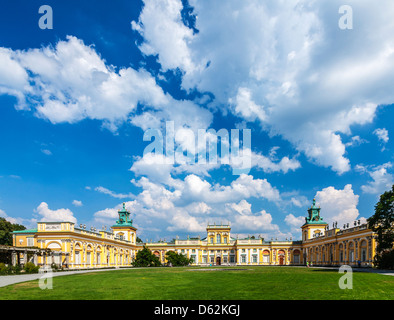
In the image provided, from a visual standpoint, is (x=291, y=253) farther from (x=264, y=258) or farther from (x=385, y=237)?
(x=385, y=237)

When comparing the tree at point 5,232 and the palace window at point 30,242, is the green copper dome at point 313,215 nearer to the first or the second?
the palace window at point 30,242

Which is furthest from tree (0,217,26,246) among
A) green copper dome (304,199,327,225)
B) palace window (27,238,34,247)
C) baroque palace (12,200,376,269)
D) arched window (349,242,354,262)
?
green copper dome (304,199,327,225)

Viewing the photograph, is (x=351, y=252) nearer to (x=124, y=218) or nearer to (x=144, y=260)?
(x=144, y=260)

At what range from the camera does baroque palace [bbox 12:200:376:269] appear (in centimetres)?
4328

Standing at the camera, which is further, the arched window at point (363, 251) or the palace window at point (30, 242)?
the palace window at point (30, 242)

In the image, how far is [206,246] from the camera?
286 ft

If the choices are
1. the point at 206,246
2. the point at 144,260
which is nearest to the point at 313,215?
the point at 206,246

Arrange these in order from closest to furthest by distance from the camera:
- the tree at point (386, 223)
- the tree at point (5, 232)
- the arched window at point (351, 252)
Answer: the tree at point (386, 223) < the arched window at point (351, 252) < the tree at point (5, 232)

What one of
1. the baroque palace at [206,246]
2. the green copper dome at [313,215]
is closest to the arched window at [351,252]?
the baroque palace at [206,246]

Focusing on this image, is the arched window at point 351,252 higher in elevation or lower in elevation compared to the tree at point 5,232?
lower

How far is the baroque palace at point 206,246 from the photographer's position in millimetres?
43281
